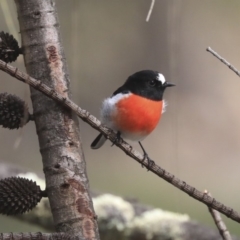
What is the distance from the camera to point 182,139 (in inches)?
175

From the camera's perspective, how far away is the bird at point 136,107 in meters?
1.66

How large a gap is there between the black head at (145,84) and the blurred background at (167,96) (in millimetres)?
1559

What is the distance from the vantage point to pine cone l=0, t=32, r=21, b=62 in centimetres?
99

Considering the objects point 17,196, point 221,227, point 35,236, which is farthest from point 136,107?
point 35,236

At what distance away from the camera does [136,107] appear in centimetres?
168

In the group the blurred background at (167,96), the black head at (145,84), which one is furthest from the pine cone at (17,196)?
the blurred background at (167,96)

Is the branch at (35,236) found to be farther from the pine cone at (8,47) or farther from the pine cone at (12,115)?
the pine cone at (8,47)

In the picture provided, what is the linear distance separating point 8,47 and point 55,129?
16 cm

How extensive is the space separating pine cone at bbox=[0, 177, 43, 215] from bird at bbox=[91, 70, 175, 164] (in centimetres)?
70

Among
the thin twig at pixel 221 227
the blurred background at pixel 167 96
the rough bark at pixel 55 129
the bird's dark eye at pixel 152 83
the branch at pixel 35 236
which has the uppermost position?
the blurred background at pixel 167 96

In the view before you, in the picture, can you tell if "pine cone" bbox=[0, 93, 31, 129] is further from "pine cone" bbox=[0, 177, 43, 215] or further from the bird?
the bird

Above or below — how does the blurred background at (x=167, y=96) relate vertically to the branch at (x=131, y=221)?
above

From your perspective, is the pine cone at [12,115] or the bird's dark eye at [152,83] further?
the bird's dark eye at [152,83]

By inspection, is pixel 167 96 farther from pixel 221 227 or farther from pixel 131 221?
pixel 221 227
